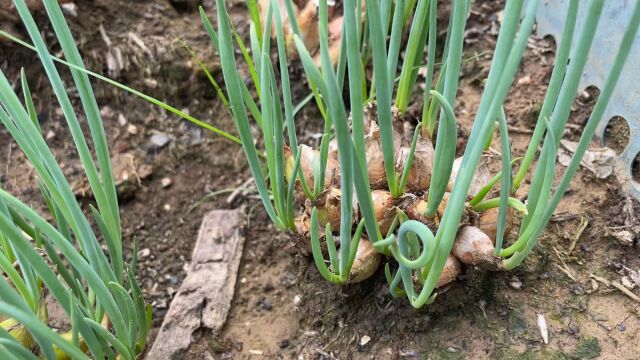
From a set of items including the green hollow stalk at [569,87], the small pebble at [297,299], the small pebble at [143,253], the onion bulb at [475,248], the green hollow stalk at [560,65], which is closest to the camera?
the green hollow stalk at [569,87]

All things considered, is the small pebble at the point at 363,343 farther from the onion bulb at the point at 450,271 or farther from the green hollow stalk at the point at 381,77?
the green hollow stalk at the point at 381,77

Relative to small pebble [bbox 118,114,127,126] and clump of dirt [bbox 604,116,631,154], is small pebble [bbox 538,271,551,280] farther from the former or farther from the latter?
small pebble [bbox 118,114,127,126]

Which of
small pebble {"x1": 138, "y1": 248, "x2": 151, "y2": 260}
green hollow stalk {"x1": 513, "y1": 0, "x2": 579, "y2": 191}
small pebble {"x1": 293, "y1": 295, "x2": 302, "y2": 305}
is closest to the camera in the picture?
green hollow stalk {"x1": 513, "y1": 0, "x2": 579, "y2": 191}

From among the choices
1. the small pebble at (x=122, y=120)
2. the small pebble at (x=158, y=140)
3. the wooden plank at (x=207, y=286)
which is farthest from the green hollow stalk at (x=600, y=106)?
the small pebble at (x=122, y=120)

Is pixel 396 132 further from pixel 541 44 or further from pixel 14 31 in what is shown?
pixel 14 31

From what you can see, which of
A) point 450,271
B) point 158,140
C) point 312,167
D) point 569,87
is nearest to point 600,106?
point 569,87

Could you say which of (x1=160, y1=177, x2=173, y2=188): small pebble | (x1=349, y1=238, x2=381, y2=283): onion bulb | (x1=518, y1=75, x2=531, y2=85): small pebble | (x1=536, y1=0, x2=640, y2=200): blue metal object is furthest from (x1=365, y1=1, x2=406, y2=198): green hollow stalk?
(x1=160, y1=177, x2=173, y2=188): small pebble
